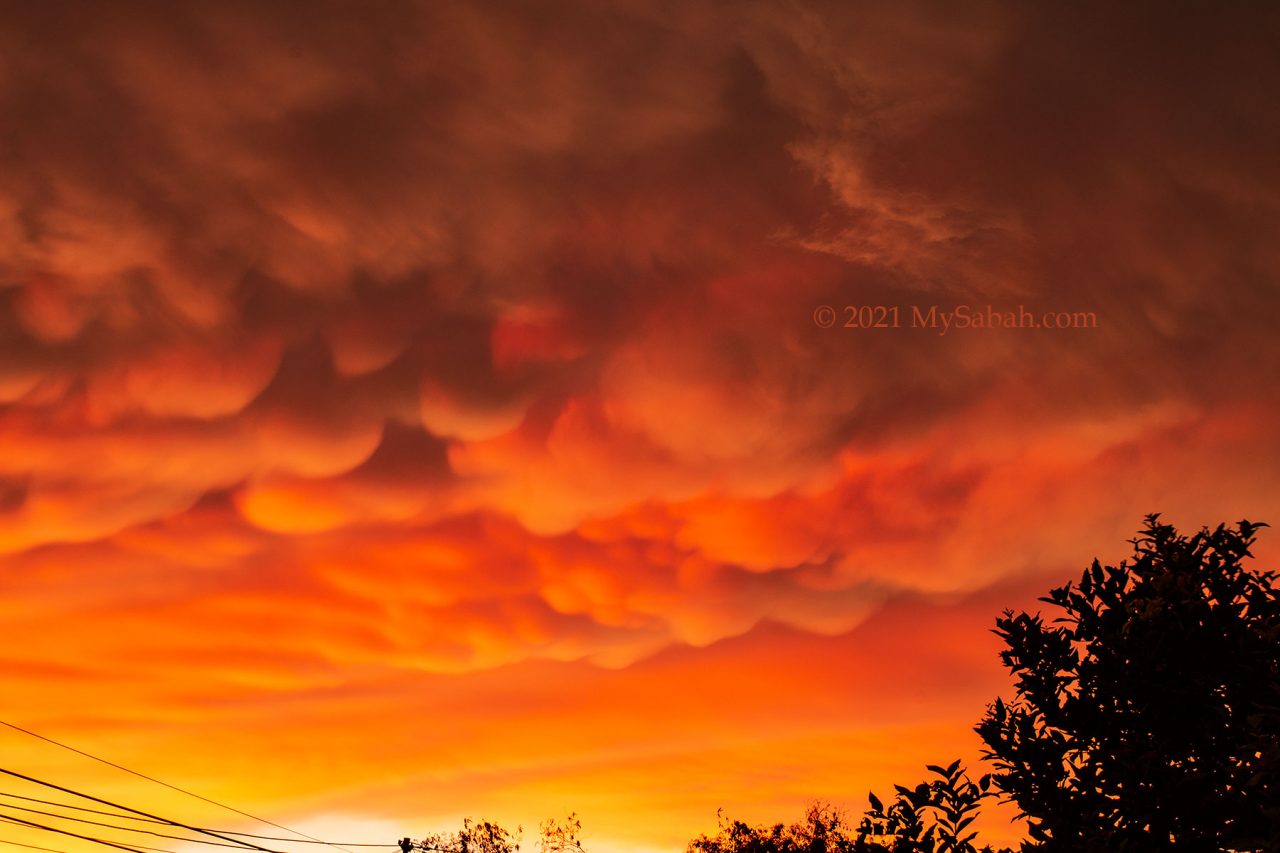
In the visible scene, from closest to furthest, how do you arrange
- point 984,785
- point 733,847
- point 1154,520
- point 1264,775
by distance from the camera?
point 1264,775, point 984,785, point 1154,520, point 733,847

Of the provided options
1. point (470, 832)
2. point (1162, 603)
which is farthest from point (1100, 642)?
point (470, 832)

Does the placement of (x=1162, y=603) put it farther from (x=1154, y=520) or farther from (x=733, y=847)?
(x=733, y=847)

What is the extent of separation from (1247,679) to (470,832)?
74.2 meters

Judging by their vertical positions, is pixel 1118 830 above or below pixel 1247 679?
below

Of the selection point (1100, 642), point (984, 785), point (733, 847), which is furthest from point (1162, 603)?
point (733, 847)

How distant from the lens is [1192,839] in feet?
44.5

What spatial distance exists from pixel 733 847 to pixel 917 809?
63.6 metres

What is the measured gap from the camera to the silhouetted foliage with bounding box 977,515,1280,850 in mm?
13547

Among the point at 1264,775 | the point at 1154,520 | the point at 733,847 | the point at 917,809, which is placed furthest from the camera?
the point at 733,847

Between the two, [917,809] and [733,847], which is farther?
[733,847]

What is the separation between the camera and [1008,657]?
16.4m

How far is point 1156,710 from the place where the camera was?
1461 centimetres

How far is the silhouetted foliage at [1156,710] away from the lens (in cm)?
1355

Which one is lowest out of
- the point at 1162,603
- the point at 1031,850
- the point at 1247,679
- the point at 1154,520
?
the point at 1031,850
